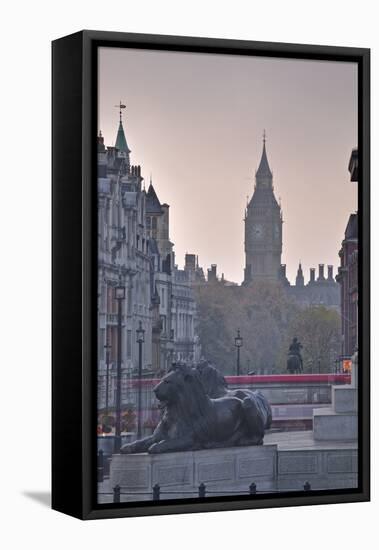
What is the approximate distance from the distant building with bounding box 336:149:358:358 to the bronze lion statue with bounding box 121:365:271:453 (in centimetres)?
74

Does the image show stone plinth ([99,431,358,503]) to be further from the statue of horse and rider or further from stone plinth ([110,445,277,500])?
the statue of horse and rider

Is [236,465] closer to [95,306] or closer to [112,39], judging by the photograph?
[95,306]

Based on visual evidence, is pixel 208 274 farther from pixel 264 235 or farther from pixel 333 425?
pixel 333 425

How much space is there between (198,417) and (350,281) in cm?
141

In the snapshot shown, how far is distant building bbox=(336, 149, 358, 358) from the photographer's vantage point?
39.3 ft

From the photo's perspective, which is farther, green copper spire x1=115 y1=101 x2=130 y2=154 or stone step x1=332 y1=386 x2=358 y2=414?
stone step x1=332 y1=386 x2=358 y2=414

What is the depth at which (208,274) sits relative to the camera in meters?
11.6

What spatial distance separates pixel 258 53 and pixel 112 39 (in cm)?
106

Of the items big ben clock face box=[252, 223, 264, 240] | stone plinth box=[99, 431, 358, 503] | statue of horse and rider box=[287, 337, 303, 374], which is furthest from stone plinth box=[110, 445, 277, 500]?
big ben clock face box=[252, 223, 264, 240]

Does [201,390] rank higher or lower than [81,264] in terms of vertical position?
lower

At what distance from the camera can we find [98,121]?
11.2 metres

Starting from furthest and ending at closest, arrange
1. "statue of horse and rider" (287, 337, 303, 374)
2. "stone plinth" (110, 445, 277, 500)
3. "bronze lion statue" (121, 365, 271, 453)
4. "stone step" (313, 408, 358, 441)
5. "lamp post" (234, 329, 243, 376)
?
1. "stone step" (313, 408, 358, 441)
2. "statue of horse and rider" (287, 337, 303, 374)
3. "lamp post" (234, 329, 243, 376)
4. "bronze lion statue" (121, 365, 271, 453)
5. "stone plinth" (110, 445, 277, 500)

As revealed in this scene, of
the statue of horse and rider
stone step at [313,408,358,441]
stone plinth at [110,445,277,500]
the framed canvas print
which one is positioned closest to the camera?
the framed canvas print

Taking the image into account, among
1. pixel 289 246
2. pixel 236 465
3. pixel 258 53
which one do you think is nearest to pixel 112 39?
pixel 258 53
